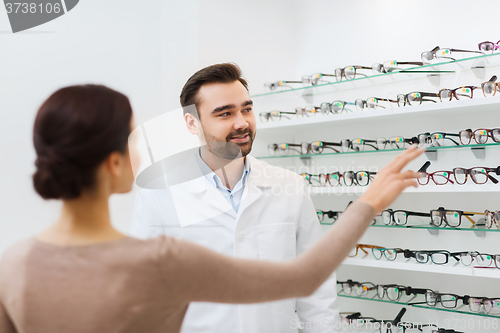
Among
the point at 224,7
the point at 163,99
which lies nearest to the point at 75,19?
the point at 163,99

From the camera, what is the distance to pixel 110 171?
70 cm

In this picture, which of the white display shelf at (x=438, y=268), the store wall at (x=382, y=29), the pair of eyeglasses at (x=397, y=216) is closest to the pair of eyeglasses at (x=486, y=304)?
the white display shelf at (x=438, y=268)

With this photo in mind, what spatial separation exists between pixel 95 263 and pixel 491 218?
1787 mm

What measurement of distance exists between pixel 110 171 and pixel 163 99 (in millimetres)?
1512

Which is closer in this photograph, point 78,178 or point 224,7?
point 78,178

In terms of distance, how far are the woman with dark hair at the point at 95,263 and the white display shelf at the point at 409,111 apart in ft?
4.72

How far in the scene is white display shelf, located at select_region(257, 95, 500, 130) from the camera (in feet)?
5.91

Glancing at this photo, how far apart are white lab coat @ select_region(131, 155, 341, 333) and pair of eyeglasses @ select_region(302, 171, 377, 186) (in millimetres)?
642

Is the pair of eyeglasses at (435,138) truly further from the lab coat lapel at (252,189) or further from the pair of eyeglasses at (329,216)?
the lab coat lapel at (252,189)

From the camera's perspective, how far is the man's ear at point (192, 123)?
5.87 ft

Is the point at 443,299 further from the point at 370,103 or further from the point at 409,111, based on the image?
the point at 370,103

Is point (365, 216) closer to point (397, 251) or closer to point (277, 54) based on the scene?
point (397, 251)

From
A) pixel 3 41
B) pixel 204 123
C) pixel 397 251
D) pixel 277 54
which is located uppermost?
pixel 3 41

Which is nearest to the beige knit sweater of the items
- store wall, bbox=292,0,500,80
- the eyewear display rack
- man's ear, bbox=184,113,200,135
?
man's ear, bbox=184,113,200,135
